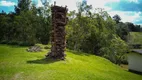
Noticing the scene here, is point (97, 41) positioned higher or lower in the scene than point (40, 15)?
lower

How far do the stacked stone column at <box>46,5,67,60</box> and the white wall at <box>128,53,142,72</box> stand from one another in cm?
1465

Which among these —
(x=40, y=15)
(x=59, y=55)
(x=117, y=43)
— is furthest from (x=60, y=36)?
(x=40, y=15)

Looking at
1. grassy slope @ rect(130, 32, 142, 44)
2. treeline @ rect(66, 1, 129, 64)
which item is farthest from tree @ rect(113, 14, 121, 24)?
treeline @ rect(66, 1, 129, 64)

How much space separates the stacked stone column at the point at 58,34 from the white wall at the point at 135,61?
14.6 metres

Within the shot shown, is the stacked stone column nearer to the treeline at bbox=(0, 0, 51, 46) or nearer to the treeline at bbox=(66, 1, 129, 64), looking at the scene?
the treeline at bbox=(66, 1, 129, 64)

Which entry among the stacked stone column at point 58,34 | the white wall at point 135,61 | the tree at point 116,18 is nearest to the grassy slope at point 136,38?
the tree at point 116,18

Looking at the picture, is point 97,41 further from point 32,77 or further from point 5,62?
point 32,77

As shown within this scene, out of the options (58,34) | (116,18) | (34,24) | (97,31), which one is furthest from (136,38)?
(58,34)

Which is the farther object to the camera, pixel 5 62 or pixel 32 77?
pixel 5 62

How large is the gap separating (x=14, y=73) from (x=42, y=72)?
2.69 meters

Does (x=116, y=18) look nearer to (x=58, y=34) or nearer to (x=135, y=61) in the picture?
(x=135, y=61)

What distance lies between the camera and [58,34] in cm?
2958

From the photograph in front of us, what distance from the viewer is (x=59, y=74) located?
20.8 m

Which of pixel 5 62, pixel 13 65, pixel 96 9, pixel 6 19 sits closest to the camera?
pixel 13 65
